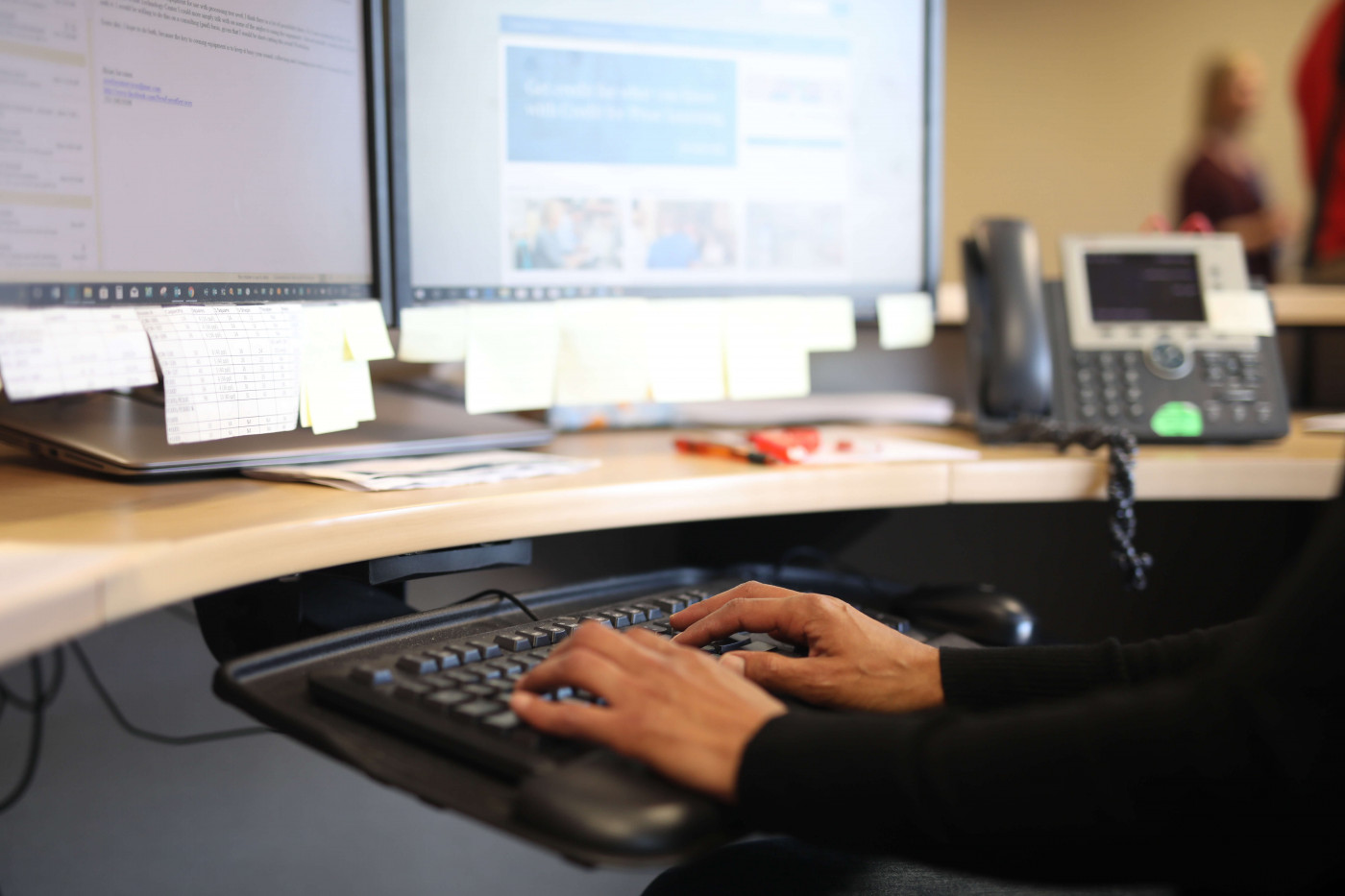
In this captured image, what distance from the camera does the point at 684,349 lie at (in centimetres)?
95

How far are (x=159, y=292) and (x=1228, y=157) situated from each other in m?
4.27

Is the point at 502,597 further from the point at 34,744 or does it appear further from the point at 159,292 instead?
the point at 34,744

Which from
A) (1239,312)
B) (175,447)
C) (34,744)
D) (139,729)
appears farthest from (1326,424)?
(34,744)

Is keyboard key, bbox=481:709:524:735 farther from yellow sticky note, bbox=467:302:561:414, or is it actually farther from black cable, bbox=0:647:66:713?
black cable, bbox=0:647:66:713

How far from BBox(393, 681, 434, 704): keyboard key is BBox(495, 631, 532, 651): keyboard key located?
68 millimetres

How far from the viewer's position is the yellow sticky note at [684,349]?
94cm

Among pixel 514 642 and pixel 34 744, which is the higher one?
pixel 514 642

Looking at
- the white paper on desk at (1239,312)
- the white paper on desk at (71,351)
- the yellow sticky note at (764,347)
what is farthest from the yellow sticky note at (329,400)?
the white paper on desk at (1239,312)

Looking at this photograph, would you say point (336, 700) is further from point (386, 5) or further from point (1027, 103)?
point (1027, 103)

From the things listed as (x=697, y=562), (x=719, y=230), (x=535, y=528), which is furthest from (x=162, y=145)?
(x=697, y=562)

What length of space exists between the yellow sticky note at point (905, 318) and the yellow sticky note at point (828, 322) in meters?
0.04

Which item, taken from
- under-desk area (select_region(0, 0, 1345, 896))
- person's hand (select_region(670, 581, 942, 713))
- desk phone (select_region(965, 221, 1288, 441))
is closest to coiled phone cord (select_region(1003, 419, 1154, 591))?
under-desk area (select_region(0, 0, 1345, 896))

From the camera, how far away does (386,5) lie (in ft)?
2.66

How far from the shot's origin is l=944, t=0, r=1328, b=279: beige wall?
4.01 m
